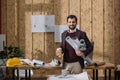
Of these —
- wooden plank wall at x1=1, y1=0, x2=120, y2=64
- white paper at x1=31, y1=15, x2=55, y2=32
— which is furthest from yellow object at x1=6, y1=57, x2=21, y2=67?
white paper at x1=31, y1=15, x2=55, y2=32

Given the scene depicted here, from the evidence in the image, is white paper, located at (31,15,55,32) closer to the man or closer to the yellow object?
the yellow object

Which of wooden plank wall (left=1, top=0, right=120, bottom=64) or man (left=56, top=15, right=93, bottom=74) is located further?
wooden plank wall (left=1, top=0, right=120, bottom=64)

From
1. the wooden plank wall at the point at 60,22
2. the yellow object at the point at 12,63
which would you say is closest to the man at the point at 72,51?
the yellow object at the point at 12,63

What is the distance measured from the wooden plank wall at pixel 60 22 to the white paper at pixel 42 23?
9 centimetres

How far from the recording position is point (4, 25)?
23.7 feet

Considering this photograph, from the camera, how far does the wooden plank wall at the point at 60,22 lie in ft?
23.3

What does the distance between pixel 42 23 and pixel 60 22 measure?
1.39 ft

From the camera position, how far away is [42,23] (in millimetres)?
7270

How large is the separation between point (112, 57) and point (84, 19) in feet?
3.52

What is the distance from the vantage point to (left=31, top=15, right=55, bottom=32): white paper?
23.7 feet

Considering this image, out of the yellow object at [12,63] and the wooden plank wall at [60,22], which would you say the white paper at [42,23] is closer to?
the wooden plank wall at [60,22]

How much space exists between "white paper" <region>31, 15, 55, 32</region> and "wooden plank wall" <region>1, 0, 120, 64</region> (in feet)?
0.30

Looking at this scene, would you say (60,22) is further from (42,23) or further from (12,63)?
(12,63)

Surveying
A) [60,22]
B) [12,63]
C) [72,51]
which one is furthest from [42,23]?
[72,51]
